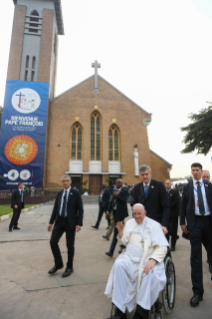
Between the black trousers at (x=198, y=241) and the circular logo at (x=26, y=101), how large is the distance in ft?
81.9

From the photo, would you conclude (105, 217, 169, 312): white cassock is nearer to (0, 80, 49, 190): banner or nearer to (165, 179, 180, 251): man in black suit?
(165, 179, 180, 251): man in black suit

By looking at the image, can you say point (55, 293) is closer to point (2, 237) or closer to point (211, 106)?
point (2, 237)

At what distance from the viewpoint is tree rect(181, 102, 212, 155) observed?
70.7 ft

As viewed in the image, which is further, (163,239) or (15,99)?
(15,99)

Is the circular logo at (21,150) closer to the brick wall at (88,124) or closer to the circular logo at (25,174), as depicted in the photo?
the circular logo at (25,174)

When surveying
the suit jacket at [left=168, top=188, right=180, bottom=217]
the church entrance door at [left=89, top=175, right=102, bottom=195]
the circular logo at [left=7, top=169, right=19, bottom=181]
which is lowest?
the suit jacket at [left=168, top=188, right=180, bottom=217]

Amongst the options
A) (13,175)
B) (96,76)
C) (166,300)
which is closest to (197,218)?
(166,300)

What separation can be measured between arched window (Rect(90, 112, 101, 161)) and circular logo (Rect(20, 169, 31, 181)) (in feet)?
25.7

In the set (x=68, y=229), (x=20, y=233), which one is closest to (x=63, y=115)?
(x=20, y=233)

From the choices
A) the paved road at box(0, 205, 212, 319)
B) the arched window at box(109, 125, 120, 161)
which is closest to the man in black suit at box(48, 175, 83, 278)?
the paved road at box(0, 205, 212, 319)

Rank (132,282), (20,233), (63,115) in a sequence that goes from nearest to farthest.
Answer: (132,282)
(20,233)
(63,115)

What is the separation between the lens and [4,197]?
16703 mm

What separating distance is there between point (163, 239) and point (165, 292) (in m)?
0.61

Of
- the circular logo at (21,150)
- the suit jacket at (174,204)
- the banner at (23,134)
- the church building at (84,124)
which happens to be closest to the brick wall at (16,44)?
the church building at (84,124)
